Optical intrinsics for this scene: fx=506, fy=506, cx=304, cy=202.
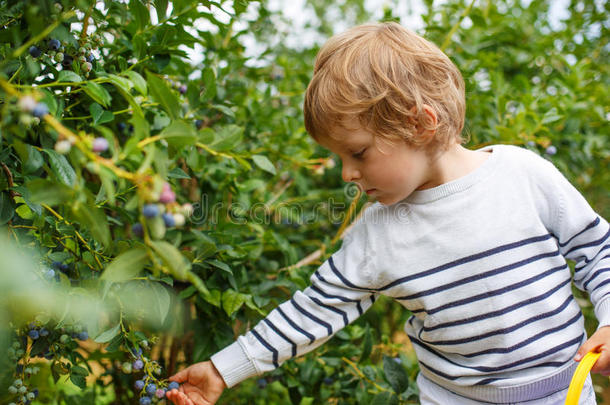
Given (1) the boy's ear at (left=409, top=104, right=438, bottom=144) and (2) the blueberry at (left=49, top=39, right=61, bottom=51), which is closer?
(2) the blueberry at (left=49, top=39, right=61, bottom=51)

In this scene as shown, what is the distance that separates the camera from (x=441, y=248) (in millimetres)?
1228

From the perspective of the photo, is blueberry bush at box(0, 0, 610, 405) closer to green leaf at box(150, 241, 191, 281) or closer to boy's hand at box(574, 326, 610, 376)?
green leaf at box(150, 241, 191, 281)

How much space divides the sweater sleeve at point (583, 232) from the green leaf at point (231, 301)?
0.80m

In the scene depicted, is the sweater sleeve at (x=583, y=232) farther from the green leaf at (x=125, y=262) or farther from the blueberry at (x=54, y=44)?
the blueberry at (x=54, y=44)

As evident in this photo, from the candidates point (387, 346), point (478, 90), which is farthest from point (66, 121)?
point (478, 90)

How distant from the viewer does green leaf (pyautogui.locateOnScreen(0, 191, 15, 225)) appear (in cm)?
92

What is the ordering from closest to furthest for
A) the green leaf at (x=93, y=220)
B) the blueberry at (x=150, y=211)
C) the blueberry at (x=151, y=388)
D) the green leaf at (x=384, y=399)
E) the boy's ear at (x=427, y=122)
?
the blueberry at (x=150, y=211)
the green leaf at (x=93, y=220)
the blueberry at (x=151, y=388)
the boy's ear at (x=427, y=122)
the green leaf at (x=384, y=399)

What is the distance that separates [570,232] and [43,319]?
1.18m

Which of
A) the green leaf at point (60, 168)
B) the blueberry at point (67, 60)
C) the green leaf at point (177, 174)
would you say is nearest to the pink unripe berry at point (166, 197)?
the green leaf at point (60, 168)

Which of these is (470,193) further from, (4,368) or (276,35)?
(276,35)

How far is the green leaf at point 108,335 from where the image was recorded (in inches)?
40.8

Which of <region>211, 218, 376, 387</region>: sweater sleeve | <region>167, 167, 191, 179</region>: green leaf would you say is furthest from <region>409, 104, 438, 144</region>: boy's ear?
<region>167, 167, 191, 179</region>: green leaf

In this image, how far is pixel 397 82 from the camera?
120 cm

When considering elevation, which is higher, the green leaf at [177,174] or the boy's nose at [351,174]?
the green leaf at [177,174]
